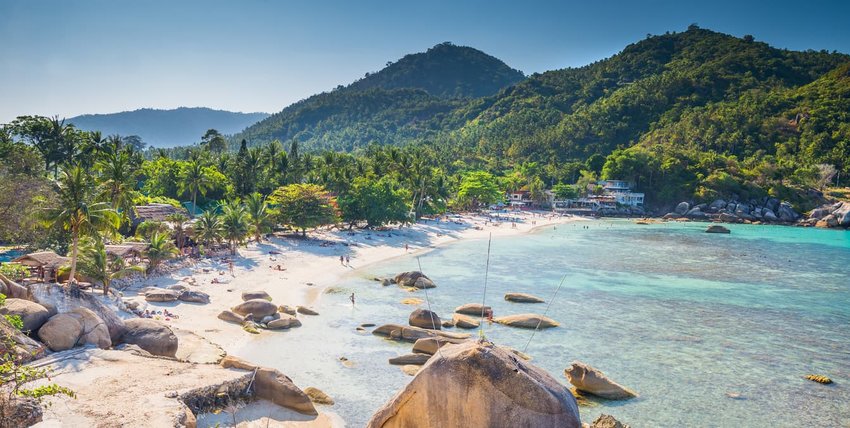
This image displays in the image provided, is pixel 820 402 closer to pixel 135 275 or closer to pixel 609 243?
pixel 135 275

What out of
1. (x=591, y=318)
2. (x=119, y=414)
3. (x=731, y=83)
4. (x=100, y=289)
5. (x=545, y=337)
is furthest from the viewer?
(x=731, y=83)

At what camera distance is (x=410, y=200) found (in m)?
79.4

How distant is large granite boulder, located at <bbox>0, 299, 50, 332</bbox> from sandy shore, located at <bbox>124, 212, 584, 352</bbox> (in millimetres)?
7304

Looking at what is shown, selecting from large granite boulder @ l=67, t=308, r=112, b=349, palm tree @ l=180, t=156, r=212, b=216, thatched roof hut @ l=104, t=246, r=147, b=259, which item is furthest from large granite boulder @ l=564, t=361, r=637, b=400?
palm tree @ l=180, t=156, r=212, b=216

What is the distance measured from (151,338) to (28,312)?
408 cm

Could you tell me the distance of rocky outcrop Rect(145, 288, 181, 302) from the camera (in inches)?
1132

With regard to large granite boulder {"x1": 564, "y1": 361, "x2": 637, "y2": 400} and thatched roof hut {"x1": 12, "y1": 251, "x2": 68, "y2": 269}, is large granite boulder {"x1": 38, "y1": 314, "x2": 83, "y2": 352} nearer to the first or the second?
thatched roof hut {"x1": 12, "y1": 251, "x2": 68, "y2": 269}

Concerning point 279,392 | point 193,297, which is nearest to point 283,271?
point 193,297

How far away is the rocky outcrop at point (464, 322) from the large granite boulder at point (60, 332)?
17939mm

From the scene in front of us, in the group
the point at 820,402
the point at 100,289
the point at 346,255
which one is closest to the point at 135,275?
the point at 100,289

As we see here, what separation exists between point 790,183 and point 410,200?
88160 mm

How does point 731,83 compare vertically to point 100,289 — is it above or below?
above

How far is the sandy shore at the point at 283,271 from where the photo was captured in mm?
27375

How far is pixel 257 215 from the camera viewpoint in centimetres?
5006
